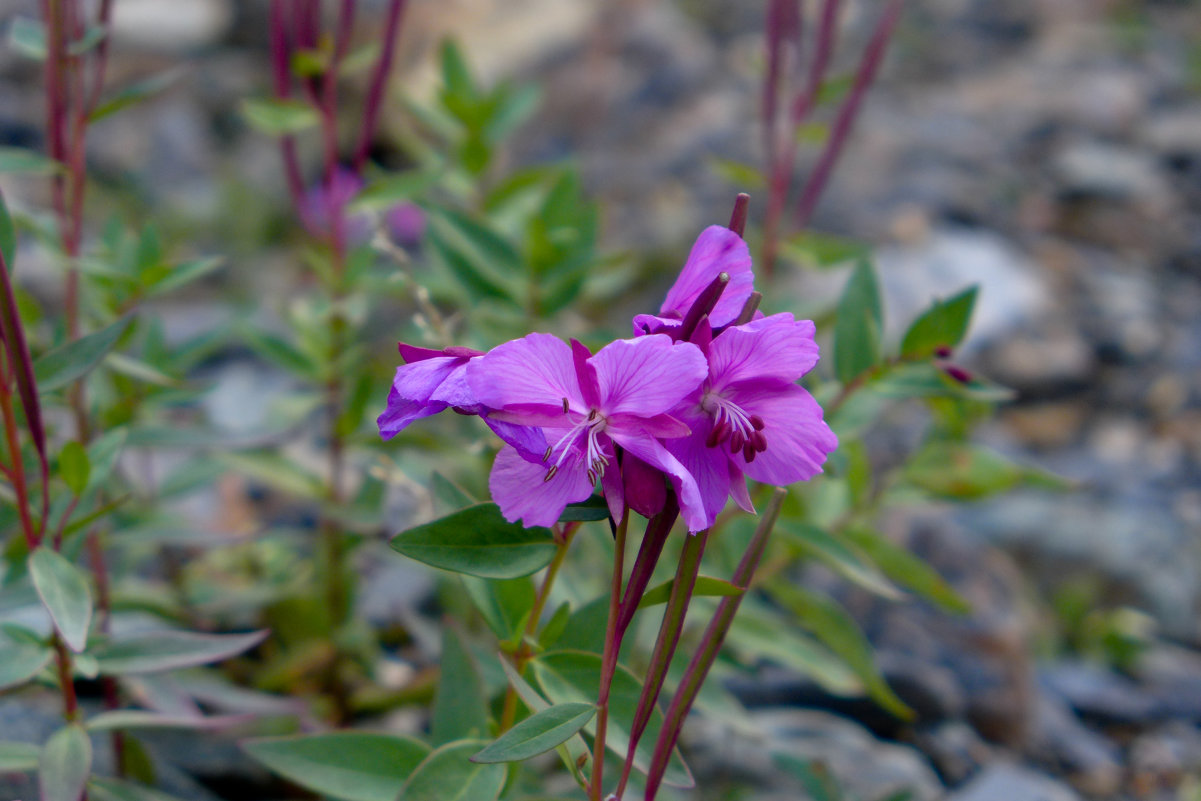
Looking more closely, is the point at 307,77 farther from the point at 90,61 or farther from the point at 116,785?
the point at 90,61

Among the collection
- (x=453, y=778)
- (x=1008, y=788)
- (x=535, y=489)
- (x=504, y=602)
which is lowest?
(x=1008, y=788)

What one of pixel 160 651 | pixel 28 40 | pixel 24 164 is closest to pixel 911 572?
pixel 160 651

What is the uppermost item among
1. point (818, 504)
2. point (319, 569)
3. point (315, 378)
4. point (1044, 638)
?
point (315, 378)

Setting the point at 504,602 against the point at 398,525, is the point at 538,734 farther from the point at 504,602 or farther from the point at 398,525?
the point at 398,525

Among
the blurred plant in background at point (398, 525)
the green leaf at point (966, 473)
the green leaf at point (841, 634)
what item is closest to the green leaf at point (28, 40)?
the blurred plant in background at point (398, 525)

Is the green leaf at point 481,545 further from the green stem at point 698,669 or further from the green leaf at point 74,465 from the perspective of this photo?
the green leaf at point 74,465

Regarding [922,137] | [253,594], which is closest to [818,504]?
[253,594]
